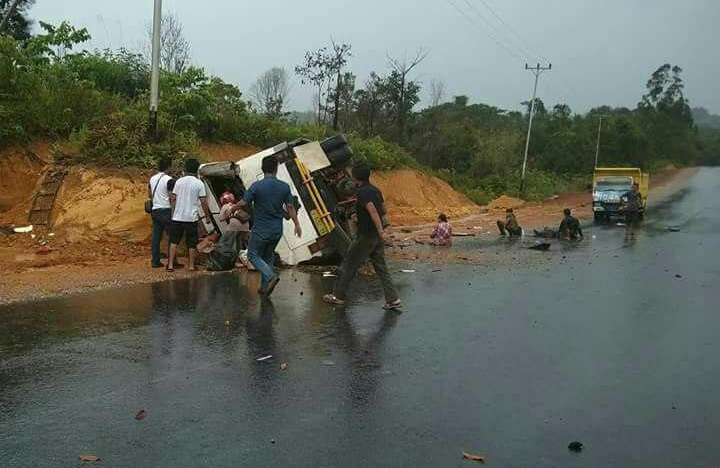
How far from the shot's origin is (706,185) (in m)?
57.2

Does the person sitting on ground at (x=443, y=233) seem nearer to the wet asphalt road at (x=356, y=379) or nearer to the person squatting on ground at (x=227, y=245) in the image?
the person squatting on ground at (x=227, y=245)

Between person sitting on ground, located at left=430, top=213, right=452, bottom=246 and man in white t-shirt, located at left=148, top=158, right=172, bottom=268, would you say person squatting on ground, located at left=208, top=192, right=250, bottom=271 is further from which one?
person sitting on ground, located at left=430, top=213, right=452, bottom=246

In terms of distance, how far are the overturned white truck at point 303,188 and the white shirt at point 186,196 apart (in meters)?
1.26

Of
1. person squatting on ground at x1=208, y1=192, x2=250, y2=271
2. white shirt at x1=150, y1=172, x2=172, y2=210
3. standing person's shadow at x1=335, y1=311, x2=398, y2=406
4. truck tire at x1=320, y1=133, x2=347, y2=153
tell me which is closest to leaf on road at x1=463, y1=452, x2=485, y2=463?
standing person's shadow at x1=335, y1=311, x2=398, y2=406

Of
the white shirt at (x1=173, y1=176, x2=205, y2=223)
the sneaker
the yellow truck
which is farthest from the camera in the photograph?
the yellow truck

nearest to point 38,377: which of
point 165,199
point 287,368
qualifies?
point 287,368

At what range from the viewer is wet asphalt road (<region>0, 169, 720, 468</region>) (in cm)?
452

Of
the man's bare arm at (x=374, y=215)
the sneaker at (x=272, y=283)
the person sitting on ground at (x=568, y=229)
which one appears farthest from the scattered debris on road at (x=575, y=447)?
the person sitting on ground at (x=568, y=229)

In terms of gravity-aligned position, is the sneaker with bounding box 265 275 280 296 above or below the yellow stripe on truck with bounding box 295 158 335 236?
below

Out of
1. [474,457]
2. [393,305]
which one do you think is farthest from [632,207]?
[474,457]

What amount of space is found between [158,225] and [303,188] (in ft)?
8.45

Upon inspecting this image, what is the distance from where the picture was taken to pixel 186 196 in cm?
1105

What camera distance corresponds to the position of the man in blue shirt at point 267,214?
9188mm

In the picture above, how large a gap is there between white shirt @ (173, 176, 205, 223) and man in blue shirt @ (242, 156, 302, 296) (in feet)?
6.83
